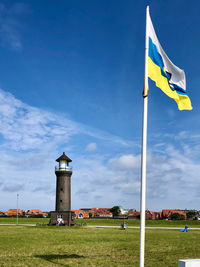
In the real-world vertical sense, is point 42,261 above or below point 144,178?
below

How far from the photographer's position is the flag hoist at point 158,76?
9836mm

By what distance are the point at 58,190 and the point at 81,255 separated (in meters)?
32.9

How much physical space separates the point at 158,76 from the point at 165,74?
1.63ft

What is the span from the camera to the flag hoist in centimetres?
984

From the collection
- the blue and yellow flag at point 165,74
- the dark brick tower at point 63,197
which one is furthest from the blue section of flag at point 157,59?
the dark brick tower at point 63,197

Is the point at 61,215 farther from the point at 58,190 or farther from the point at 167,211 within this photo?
the point at 167,211

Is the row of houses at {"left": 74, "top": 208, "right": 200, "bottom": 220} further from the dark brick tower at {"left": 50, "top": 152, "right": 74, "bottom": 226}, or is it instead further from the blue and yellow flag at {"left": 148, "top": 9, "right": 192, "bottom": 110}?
the blue and yellow flag at {"left": 148, "top": 9, "right": 192, "bottom": 110}

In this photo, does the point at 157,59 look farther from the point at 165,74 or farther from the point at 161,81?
the point at 161,81

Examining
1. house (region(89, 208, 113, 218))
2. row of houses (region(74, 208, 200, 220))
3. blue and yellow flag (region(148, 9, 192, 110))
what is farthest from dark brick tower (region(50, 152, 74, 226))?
house (region(89, 208, 113, 218))

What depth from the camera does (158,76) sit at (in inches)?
421

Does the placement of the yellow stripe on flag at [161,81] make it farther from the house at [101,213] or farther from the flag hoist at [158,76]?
the house at [101,213]

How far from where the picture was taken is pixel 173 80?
11.3 metres

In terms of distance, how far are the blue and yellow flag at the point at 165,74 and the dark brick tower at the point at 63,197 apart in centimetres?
3755

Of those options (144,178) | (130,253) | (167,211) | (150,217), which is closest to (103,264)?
(130,253)
